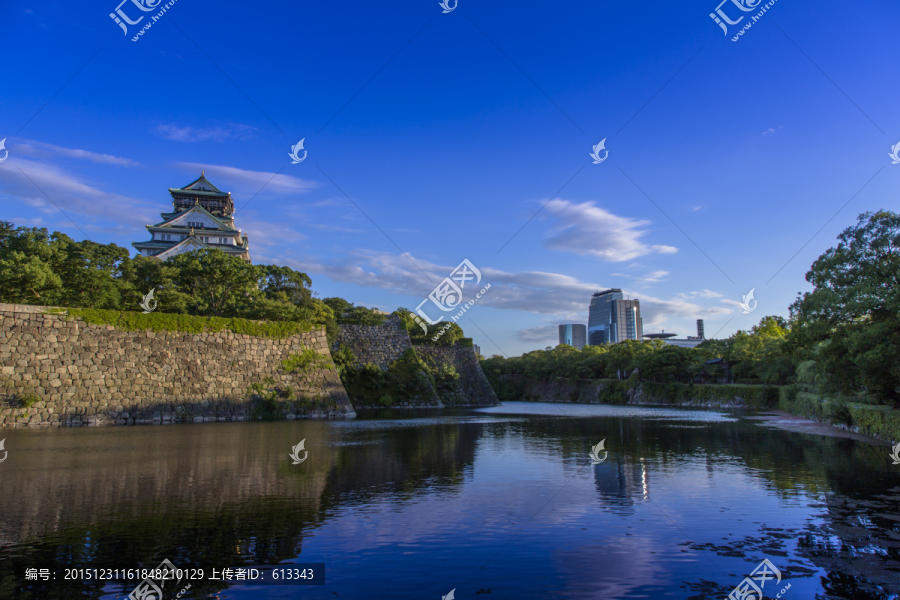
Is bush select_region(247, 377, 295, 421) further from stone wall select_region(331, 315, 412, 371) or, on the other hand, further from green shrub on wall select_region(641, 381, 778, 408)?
green shrub on wall select_region(641, 381, 778, 408)

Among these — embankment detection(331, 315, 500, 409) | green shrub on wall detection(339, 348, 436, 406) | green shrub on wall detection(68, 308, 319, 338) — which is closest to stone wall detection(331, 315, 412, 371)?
embankment detection(331, 315, 500, 409)

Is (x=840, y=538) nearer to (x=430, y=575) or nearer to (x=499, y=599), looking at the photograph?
(x=499, y=599)

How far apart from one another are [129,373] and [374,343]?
28719 millimetres

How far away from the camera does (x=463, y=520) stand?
9.14 m

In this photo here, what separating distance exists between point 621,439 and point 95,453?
19.5 m

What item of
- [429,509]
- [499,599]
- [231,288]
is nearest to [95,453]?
[429,509]

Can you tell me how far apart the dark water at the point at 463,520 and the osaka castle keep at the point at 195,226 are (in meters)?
47.1

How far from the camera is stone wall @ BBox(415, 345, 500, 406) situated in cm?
6781

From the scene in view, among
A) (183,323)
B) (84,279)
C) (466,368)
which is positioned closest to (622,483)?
(183,323)

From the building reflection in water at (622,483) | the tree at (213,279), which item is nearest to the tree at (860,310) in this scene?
the building reflection in water at (622,483)

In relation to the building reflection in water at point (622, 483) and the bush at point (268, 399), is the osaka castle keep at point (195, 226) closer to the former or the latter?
the bush at point (268, 399)

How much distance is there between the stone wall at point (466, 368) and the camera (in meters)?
67.8

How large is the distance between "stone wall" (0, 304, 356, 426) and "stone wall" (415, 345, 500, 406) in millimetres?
30291

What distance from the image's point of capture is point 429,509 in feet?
32.3
